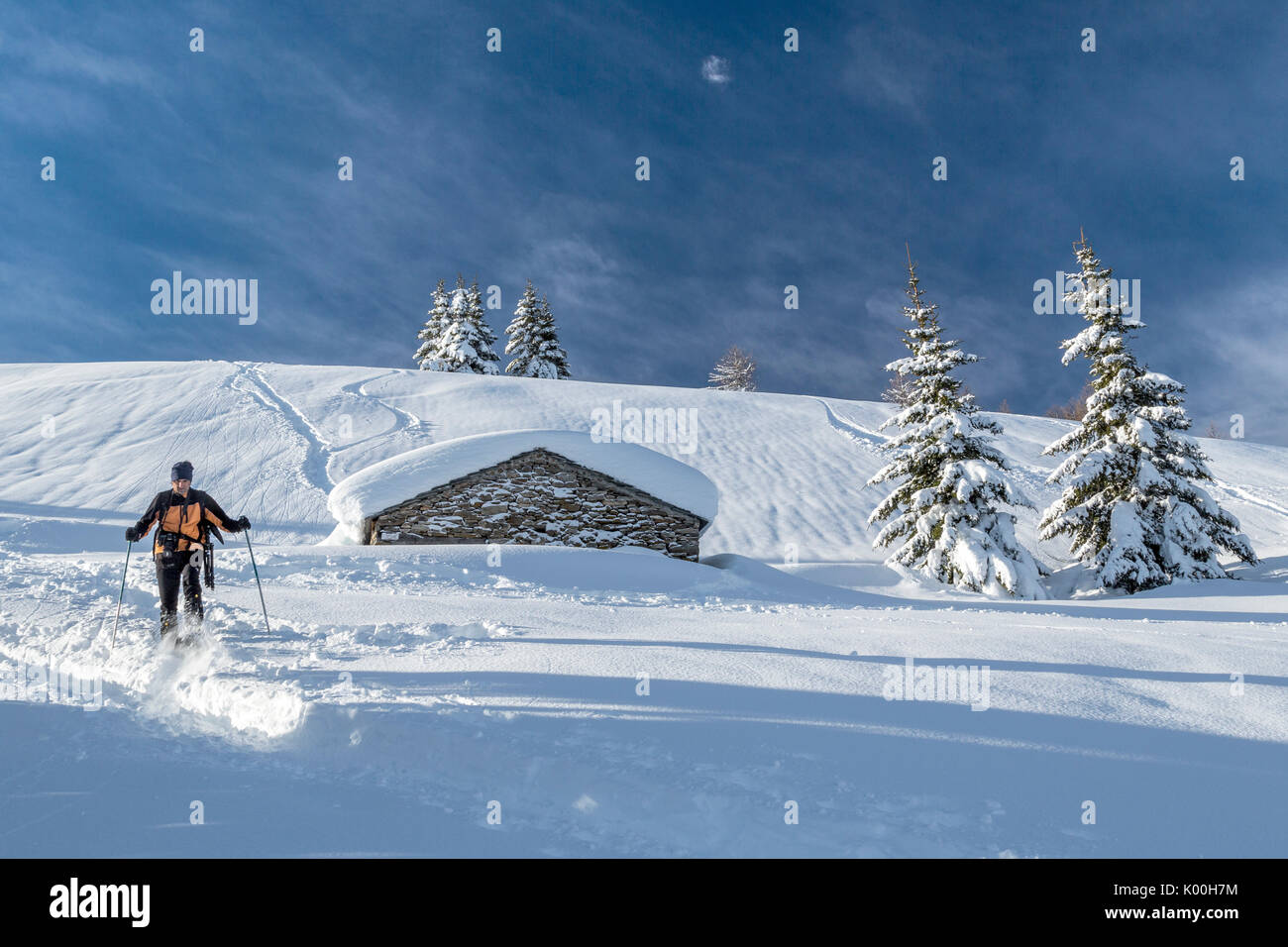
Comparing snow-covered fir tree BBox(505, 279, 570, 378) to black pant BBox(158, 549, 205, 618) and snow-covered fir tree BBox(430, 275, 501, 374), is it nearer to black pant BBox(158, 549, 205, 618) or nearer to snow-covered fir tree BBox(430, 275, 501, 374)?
snow-covered fir tree BBox(430, 275, 501, 374)

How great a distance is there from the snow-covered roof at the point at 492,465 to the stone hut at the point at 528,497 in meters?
0.02

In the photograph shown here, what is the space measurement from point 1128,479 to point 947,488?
4717mm

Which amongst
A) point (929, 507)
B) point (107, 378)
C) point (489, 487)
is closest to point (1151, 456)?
point (929, 507)

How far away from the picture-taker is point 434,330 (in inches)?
1742

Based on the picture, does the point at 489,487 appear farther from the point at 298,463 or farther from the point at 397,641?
the point at 298,463

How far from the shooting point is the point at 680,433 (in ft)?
93.7

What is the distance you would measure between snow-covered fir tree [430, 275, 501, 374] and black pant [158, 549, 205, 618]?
36.6 metres

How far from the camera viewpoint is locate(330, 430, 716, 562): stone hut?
40.7 feet

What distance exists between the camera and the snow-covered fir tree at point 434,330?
1718 inches
